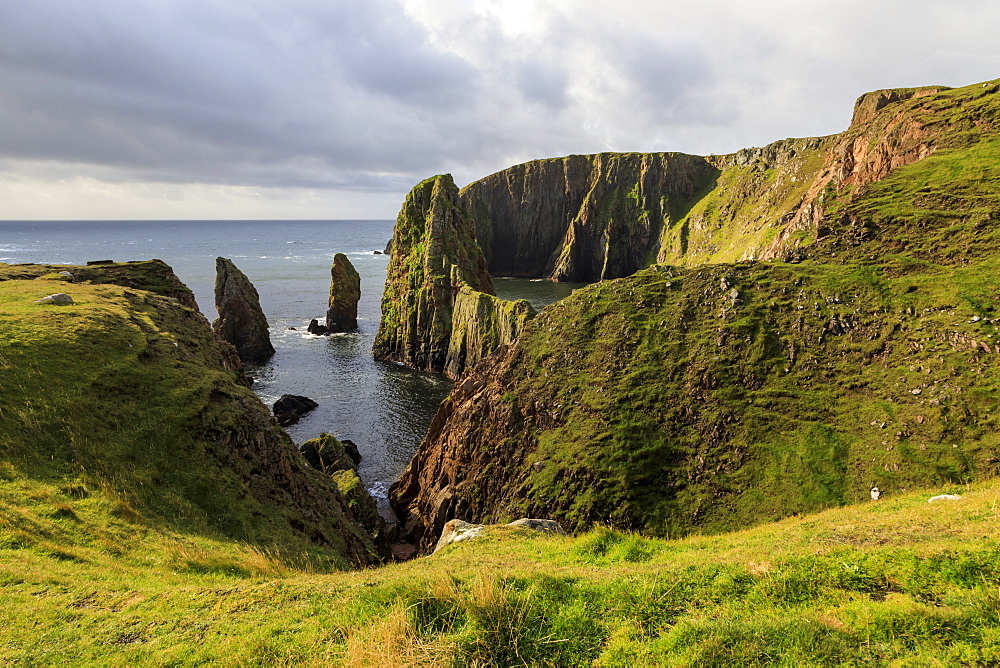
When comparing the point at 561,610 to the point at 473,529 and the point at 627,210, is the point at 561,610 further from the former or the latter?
the point at 627,210

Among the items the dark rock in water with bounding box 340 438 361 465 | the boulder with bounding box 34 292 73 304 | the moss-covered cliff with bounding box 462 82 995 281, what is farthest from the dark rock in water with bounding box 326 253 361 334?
the moss-covered cliff with bounding box 462 82 995 281

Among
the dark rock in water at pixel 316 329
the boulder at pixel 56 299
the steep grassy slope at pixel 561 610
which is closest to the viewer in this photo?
the steep grassy slope at pixel 561 610

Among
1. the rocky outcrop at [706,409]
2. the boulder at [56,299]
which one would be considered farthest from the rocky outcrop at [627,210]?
the boulder at [56,299]

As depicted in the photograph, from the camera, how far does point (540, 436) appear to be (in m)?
35.3

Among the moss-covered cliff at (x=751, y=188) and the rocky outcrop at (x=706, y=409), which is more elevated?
the moss-covered cliff at (x=751, y=188)

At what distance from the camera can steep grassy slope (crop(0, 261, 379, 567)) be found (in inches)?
758

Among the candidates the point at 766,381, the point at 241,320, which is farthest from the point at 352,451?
the point at 241,320

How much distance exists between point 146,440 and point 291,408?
4204cm

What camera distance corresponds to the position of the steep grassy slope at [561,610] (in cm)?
814

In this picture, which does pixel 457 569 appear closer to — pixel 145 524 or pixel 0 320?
pixel 145 524

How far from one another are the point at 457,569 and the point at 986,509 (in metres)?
16.9

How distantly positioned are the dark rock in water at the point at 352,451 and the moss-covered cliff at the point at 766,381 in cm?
1091

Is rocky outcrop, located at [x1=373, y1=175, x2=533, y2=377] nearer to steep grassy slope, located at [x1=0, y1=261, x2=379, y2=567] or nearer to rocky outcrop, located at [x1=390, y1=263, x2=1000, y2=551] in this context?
rocky outcrop, located at [x1=390, y1=263, x2=1000, y2=551]

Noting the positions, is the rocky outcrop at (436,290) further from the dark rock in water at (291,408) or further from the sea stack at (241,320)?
the dark rock in water at (291,408)
